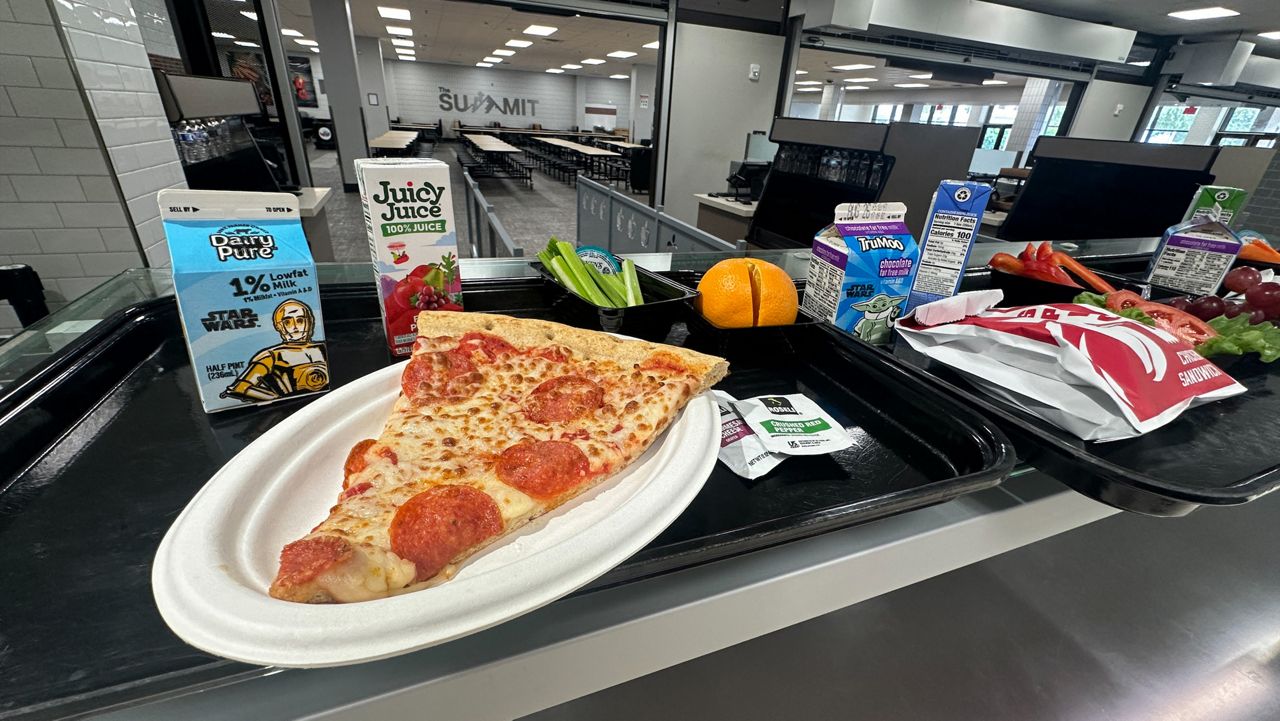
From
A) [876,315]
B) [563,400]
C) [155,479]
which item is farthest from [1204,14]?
[155,479]

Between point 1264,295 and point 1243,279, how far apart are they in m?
A: 0.11

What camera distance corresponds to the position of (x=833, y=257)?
992mm

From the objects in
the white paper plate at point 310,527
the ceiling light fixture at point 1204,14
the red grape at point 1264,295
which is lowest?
the white paper plate at point 310,527

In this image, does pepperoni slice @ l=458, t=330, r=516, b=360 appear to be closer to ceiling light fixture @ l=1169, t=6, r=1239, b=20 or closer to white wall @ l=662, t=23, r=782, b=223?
white wall @ l=662, t=23, r=782, b=223

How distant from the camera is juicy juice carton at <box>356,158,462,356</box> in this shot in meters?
0.83

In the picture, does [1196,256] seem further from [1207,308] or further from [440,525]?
[440,525]

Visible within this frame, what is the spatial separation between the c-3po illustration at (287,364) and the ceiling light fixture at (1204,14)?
1063cm

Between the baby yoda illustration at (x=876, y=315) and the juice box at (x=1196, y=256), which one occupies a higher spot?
the juice box at (x=1196, y=256)

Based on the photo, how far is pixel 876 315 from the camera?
1.02 meters

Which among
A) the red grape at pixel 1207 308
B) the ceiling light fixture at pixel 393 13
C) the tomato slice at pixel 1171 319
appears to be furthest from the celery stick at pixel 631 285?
the ceiling light fixture at pixel 393 13

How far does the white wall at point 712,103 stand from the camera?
18.3 ft

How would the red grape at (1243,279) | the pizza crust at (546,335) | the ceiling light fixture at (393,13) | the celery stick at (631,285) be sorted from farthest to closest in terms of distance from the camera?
the ceiling light fixture at (393,13), the red grape at (1243,279), the celery stick at (631,285), the pizza crust at (546,335)

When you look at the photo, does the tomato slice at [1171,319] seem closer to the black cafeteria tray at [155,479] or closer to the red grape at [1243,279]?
the red grape at [1243,279]

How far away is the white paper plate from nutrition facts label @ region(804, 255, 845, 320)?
0.50 m
